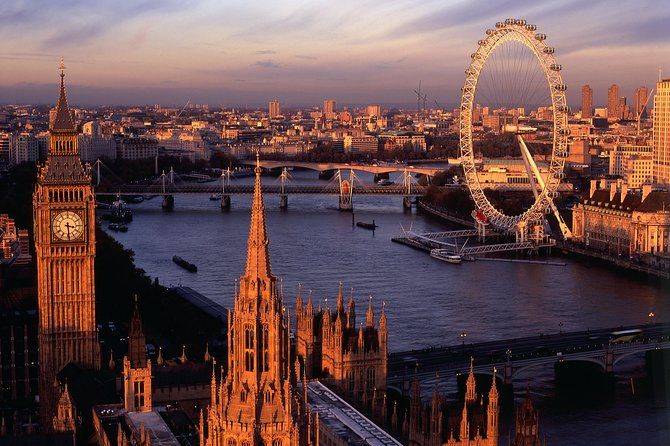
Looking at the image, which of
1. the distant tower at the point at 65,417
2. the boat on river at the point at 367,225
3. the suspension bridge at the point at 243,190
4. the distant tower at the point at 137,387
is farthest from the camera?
the suspension bridge at the point at 243,190

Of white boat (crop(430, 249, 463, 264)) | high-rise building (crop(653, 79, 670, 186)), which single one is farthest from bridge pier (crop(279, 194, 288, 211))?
high-rise building (crop(653, 79, 670, 186))

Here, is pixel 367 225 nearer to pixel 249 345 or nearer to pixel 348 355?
pixel 348 355

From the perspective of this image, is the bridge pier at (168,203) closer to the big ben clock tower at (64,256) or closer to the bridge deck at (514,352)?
the bridge deck at (514,352)

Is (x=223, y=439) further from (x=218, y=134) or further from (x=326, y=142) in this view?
(x=218, y=134)

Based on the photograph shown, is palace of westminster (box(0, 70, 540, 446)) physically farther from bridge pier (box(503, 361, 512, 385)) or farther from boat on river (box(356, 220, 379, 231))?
boat on river (box(356, 220, 379, 231))

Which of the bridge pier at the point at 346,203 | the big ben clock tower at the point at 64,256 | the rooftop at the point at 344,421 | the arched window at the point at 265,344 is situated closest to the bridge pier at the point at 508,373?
the rooftop at the point at 344,421

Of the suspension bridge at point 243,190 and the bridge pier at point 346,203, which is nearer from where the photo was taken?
the bridge pier at point 346,203
